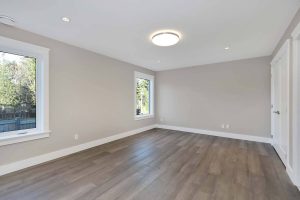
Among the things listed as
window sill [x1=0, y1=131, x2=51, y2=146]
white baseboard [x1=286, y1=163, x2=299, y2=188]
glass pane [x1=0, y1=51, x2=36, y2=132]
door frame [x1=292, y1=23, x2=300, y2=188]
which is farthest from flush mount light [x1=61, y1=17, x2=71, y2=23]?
white baseboard [x1=286, y1=163, x2=299, y2=188]

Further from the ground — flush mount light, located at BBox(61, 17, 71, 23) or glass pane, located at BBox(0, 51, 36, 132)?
flush mount light, located at BBox(61, 17, 71, 23)

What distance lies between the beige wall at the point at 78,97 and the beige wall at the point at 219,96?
1.89m

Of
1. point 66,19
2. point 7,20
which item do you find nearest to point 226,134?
point 66,19

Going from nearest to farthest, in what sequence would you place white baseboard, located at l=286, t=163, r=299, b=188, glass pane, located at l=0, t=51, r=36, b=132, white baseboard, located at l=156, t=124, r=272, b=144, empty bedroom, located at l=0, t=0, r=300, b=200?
empty bedroom, located at l=0, t=0, r=300, b=200 < white baseboard, located at l=286, t=163, r=299, b=188 < glass pane, located at l=0, t=51, r=36, b=132 < white baseboard, located at l=156, t=124, r=272, b=144

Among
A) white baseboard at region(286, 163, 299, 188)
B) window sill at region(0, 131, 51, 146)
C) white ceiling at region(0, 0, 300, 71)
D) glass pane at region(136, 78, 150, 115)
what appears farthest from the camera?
glass pane at region(136, 78, 150, 115)

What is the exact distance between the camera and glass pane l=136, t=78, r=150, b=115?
219 inches

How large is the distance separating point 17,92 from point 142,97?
12.3ft

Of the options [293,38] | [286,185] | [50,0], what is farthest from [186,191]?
[50,0]

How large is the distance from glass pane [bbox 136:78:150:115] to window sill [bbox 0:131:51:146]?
3.10 meters

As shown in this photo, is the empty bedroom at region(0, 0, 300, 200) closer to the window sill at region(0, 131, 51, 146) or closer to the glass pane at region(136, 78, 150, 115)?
the window sill at region(0, 131, 51, 146)

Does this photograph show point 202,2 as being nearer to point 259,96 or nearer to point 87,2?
point 87,2

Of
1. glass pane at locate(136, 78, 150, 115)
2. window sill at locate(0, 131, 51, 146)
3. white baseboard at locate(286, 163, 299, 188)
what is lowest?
white baseboard at locate(286, 163, 299, 188)

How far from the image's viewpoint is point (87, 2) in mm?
1869

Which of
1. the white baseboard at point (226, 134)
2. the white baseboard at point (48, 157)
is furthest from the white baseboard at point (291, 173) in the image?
the white baseboard at point (48, 157)
